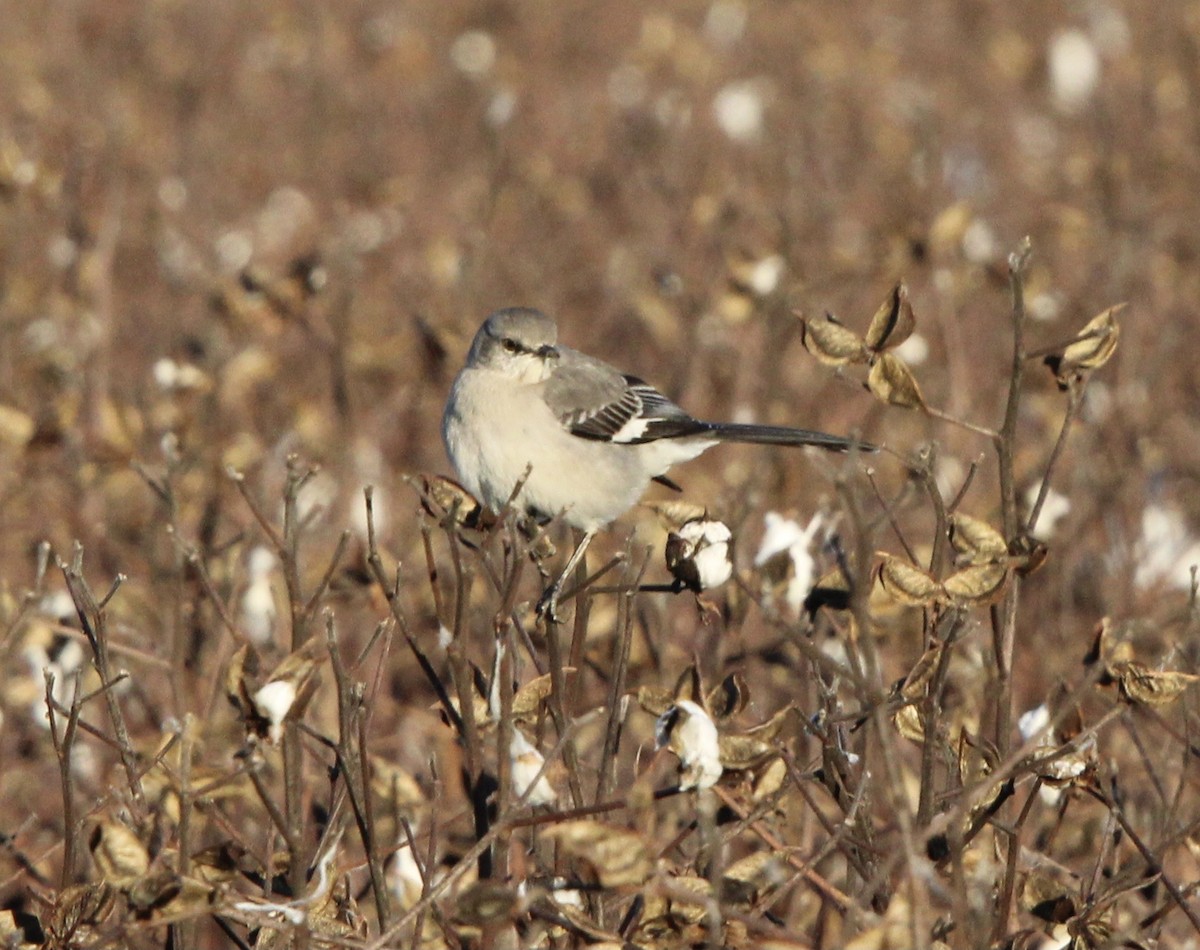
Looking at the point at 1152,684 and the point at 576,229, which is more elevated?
the point at 1152,684

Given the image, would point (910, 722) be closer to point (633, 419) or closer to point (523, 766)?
point (523, 766)

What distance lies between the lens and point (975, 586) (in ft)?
8.84

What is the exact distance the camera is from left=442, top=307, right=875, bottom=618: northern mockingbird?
4.58 meters

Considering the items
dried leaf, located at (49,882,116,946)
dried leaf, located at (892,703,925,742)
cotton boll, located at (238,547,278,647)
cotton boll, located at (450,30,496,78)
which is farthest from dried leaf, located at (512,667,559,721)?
cotton boll, located at (450,30,496,78)

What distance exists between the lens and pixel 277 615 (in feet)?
14.1

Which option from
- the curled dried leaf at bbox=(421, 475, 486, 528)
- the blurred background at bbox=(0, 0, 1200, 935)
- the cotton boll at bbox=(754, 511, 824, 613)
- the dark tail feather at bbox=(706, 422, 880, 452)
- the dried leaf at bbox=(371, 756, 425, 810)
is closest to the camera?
the curled dried leaf at bbox=(421, 475, 486, 528)

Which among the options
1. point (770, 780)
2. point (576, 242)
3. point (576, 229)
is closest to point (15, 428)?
point (770, 780)

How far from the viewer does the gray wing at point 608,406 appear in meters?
4.98

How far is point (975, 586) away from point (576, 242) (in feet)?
22.3

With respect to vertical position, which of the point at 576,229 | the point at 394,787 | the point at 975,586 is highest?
the point at 975,586

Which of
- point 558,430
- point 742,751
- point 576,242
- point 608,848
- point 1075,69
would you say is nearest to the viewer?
point 608,848

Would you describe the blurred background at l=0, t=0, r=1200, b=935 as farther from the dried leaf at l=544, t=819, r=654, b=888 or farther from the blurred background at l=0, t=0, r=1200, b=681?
the dried leaf at l=544, t=819, r=654, b=888

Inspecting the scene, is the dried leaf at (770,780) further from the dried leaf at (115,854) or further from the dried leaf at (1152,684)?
the dried leaf at (115,854)

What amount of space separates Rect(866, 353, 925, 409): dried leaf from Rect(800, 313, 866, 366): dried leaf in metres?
0.05
